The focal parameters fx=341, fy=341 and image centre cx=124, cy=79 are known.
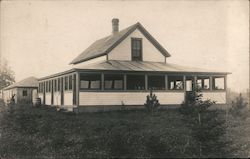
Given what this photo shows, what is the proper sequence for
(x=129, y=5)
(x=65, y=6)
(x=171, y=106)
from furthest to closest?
(x=171, y=106)
(x=129, y=5)
(x=65, y=6)

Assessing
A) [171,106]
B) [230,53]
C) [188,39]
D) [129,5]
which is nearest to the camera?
[129,5]

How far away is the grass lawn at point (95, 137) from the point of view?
40.5 ft

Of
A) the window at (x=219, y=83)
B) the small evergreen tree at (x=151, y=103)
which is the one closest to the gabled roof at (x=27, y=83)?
the window at (x=219, y=83)

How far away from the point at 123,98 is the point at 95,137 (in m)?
8.40

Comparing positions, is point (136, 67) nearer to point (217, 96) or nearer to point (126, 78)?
point (126, 78)

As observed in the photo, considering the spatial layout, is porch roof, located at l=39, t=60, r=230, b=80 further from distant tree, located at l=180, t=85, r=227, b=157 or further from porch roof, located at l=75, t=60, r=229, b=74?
distant tree, located at l=180, t=85, r=227, b=157

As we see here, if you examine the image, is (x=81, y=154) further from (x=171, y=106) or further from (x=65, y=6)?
(x=171, y=106)

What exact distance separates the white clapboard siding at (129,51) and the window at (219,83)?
4.41 metres

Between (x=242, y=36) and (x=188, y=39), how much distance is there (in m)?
6.13

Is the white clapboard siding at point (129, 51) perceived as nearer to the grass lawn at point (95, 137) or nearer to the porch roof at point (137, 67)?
the porch roof at point (137, 67)

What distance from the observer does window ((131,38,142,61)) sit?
Answer: 26219mm

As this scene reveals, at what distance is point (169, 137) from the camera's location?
14141mm

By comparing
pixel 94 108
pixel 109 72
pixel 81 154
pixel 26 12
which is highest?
pixel 26 12

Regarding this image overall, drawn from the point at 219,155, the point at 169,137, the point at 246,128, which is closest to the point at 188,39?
the point at 246,128
